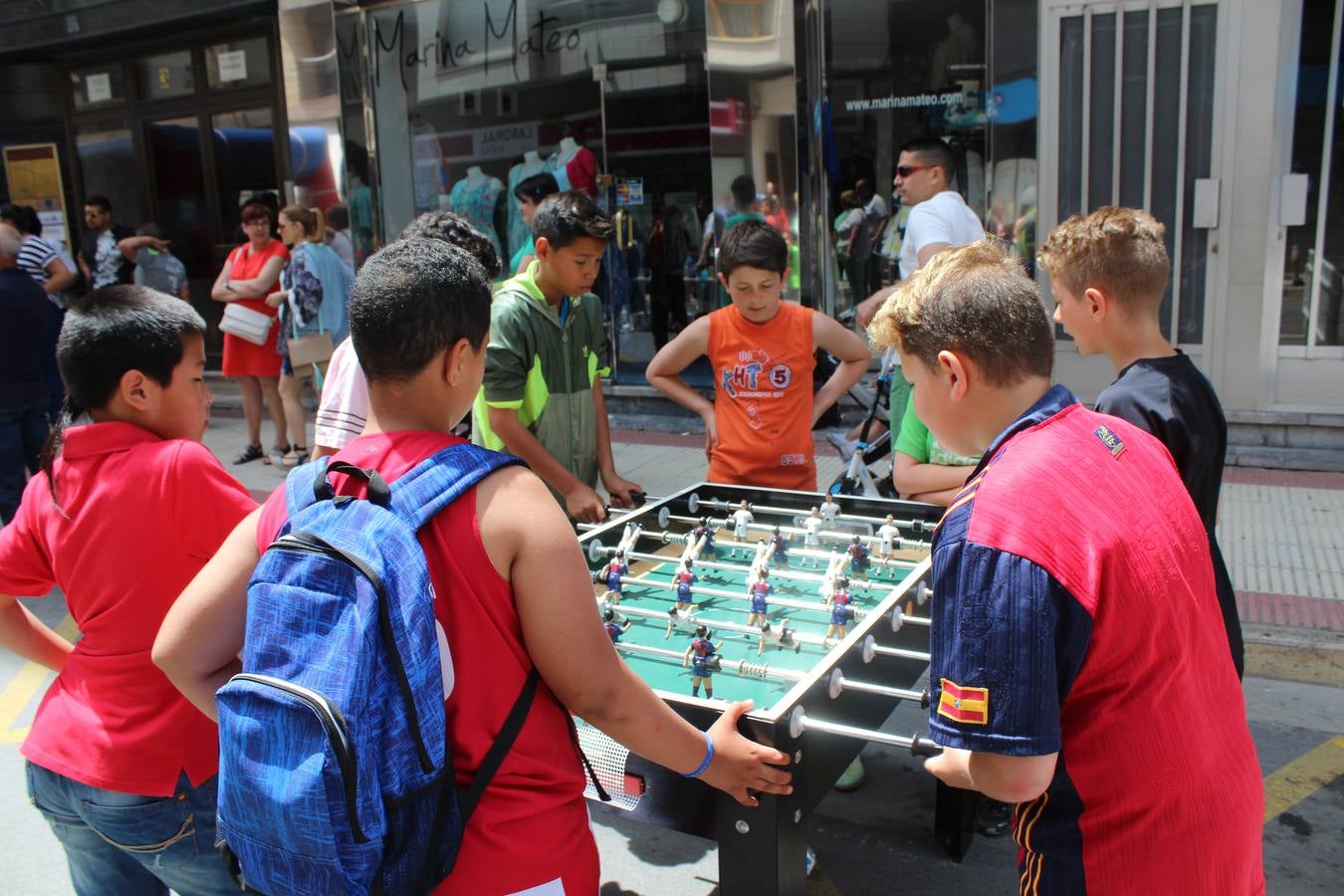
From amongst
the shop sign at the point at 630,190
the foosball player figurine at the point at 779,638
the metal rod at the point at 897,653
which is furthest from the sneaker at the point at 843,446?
the shop sign at the point at 630,190

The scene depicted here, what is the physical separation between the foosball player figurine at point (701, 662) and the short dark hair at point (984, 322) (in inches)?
42.6

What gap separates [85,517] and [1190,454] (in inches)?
96.4

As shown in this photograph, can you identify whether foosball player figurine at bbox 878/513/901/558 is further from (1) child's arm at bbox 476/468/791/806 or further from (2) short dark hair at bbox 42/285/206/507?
(2) short dark hair at bbox 42/285/206/507

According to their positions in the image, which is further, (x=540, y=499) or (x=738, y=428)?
(x=738, y=428)

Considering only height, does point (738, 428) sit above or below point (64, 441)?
below

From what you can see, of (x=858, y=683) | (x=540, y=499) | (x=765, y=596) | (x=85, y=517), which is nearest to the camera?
(x=540, y=499)

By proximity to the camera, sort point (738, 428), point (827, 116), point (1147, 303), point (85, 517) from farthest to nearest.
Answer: point (827, 116) → point (738, 428) → point (1147, 303) → point (85, 517)

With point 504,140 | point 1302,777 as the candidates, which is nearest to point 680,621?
point 1302,777

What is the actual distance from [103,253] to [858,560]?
934cm

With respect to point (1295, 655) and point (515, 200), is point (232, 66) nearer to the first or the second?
point (515, 200)

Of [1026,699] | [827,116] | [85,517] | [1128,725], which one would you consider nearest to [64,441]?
[85,517]

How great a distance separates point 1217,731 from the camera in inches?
63.5

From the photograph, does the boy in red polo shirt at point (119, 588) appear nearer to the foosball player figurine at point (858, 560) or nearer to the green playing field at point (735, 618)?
the green playing field at point (735, 618)

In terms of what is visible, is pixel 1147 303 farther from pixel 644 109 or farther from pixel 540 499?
pixel 644 109
